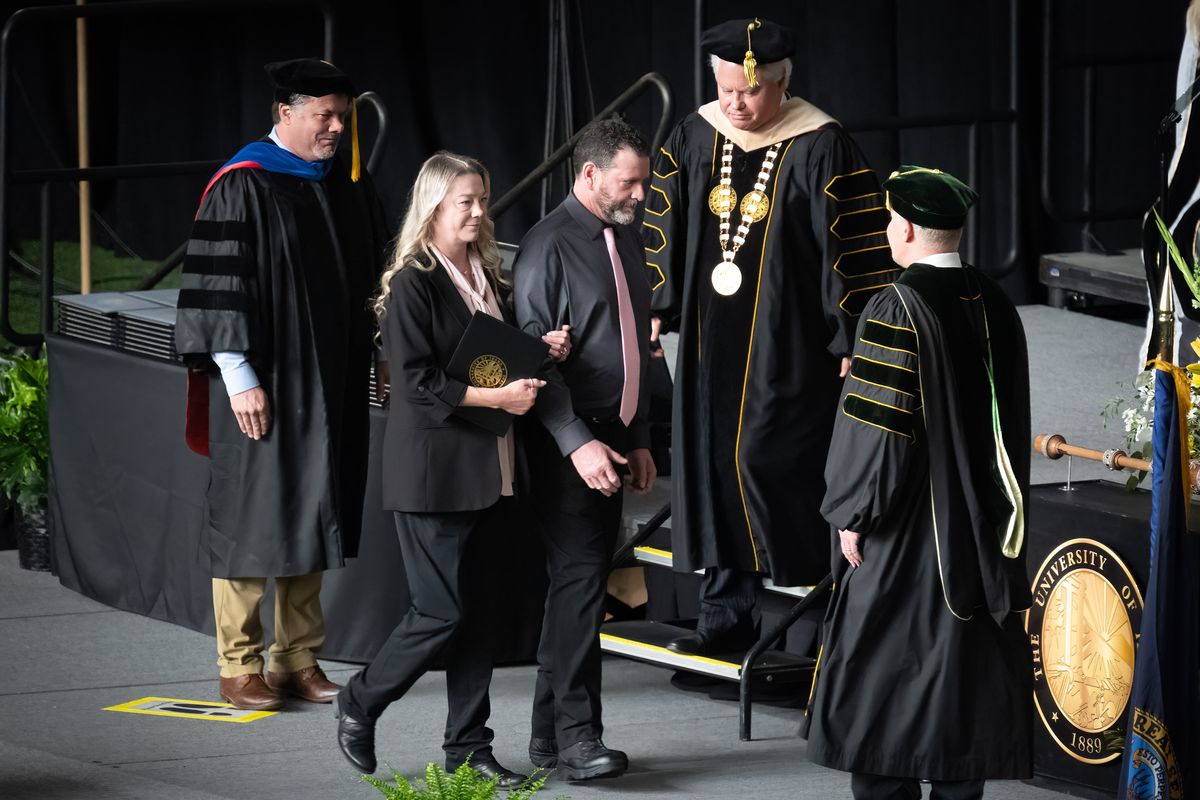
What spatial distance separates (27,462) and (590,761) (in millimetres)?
3005

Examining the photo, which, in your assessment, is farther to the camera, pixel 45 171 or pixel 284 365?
pixel 45 171

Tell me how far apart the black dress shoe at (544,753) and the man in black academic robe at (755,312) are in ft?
1.96

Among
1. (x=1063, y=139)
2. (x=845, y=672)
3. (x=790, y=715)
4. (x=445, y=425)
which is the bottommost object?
(x=790, y=715)

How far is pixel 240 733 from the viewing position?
5445 mm

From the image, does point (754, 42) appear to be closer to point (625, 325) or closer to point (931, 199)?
point (625, 325)

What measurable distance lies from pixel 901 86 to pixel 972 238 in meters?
0.84

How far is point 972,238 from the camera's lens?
9375 millimetres

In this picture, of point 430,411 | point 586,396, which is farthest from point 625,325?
point 430,411

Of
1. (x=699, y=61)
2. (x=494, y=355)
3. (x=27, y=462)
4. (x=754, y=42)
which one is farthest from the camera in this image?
(x=699, y=61)

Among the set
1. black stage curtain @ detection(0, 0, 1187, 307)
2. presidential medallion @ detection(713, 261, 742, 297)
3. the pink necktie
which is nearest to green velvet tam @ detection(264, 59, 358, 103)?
the pink necktie

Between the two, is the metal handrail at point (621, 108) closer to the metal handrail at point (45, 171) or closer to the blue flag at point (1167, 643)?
the metal handrail at point (45, 171)

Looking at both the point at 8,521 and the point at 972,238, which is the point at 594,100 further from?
the point at 8,521

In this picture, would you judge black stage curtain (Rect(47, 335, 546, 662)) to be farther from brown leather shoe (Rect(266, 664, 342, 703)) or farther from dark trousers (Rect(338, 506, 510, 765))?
dark trousers (Rect(338, 506, 510, 765))

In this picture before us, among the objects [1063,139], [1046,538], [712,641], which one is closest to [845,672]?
[1046,538]
